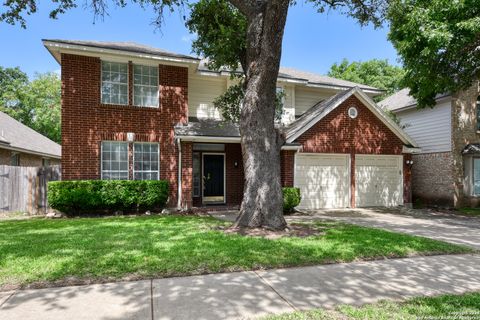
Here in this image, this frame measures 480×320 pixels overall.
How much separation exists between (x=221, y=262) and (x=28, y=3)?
10.6 metres

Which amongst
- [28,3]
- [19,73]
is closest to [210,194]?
[28,3]

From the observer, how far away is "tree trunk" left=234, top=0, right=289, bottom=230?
797 centimetres

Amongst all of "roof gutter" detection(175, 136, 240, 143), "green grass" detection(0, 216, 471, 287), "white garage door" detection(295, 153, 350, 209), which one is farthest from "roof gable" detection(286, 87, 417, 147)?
"green grass" detection(0, 216, 471, 287)

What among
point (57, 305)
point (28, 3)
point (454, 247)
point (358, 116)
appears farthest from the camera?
point (358, 116)

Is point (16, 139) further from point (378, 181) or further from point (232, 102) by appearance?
point (378, 181)

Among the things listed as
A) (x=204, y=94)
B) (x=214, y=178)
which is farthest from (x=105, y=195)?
(x=204, y=94)

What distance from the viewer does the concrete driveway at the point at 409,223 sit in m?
8.21

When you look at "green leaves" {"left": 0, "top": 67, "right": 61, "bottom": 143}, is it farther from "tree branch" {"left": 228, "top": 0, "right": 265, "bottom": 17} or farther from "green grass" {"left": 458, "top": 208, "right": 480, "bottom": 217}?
"green grass" {"left": 458, "top": 208, "right": 480, "bottom": 217}

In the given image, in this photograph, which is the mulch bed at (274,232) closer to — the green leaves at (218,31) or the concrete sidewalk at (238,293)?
the concrete sidewalk at (238,293)

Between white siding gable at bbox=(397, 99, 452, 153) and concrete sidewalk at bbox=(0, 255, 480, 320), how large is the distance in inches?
510

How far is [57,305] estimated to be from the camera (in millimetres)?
3703

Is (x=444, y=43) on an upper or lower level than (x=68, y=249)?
upper

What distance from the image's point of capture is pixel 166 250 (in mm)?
5992

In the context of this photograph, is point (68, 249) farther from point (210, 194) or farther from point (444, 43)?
point (444, 43)
